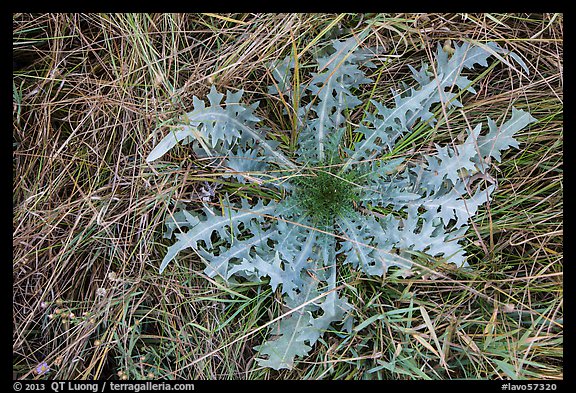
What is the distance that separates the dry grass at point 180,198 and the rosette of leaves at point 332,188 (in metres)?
0.13

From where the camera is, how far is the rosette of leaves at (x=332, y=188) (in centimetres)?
243

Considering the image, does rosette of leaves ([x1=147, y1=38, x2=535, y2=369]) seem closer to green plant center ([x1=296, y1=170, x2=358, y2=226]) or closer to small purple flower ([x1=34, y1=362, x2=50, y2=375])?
green plant center ([x1=296, y1=170, x2=358, y2=226])

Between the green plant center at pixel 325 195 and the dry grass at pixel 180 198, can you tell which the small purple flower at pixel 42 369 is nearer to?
the dry grass at pixel 180 198

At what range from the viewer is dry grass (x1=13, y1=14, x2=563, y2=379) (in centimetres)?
244

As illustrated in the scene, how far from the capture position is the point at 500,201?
255 cm

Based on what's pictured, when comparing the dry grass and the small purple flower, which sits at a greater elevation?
the dry grass

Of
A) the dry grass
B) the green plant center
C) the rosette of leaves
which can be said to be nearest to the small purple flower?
the dry grass

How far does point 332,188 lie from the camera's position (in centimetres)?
254

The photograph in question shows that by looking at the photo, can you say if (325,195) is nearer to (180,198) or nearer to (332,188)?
(332,188)

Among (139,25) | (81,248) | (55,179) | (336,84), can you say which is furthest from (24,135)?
(336,84)

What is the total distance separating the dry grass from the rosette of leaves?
128mm

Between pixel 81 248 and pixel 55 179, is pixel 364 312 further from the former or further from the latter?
pixel 55 179
